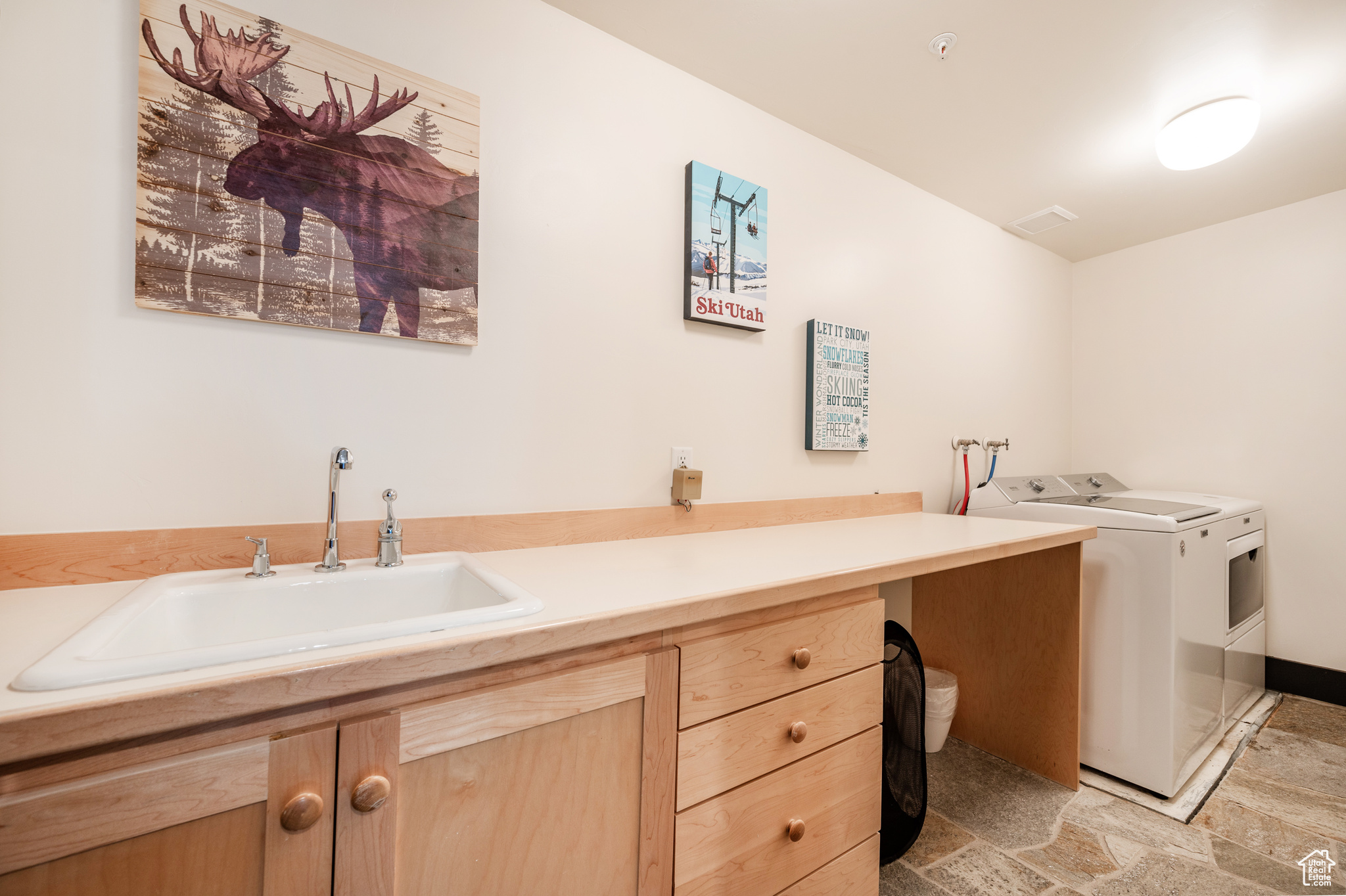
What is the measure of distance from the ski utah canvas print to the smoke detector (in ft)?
2.00

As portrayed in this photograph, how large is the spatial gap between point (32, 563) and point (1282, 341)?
4.37 meters

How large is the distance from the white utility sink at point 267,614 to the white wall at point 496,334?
0.62 ft

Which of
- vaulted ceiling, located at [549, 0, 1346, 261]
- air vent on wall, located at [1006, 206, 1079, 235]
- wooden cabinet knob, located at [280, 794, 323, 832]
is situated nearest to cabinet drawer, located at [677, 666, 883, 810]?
wooden cabinet knob, located at [280, 794, 323, 832]

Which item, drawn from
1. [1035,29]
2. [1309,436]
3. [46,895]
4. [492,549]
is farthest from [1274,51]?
[46,895]

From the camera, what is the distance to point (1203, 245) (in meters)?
2.77

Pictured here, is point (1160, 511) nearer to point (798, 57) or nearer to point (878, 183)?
point (878, 183)

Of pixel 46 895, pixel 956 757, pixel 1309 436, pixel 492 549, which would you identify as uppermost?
pixel 1309 436

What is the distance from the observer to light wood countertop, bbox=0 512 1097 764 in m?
0.50

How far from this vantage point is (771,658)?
992mm

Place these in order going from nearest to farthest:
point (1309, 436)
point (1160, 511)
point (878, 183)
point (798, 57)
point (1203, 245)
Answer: point (798, 57) → point (1160, 511) → point (878, 183) → point (1309, 436) → point (1203, 245)

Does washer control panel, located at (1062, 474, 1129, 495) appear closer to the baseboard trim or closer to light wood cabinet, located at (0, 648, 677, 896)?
the baseboard trim

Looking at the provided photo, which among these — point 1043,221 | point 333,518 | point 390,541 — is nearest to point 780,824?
point 390,541

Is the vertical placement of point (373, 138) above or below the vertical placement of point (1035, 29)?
below

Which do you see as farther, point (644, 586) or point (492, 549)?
point (492, 549)
